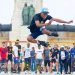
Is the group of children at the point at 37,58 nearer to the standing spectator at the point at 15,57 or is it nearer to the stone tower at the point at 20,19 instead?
the standing spectator at the point at 15,57

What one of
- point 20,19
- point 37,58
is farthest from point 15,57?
point 20,19

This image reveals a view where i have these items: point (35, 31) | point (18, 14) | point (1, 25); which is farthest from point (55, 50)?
point (1, 25)

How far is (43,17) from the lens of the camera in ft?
64.7

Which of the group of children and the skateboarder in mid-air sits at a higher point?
the skateboarder in mid-air

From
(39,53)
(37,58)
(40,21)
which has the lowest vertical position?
(37,58)

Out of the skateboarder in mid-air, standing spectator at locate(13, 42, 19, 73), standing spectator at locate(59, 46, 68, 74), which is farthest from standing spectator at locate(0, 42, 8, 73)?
the skateboarder in mid-air

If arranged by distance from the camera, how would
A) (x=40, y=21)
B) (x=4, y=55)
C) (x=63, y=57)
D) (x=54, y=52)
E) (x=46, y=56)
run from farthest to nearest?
(x=46, y=56) < (x=54, y=52) < (x=4, y=55) < (x=63, y=57) < (x=40, y=21)

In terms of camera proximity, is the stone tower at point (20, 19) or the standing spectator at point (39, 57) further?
the stone tower at point (20, 19)

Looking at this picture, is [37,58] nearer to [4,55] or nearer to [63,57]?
[63,57]

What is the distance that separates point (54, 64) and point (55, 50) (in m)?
0.78

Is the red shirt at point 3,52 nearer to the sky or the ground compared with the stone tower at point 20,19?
nearer to the ground

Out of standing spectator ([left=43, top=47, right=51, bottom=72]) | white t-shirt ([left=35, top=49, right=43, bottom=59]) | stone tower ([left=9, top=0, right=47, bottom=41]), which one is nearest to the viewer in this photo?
standing spectator ([left=43, top=47, right=51, bottom=72])

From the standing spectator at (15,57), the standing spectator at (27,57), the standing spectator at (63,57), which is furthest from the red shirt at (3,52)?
the standing spectator at (63,57)

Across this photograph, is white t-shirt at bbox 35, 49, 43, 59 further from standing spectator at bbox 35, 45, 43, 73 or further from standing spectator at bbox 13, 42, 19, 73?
standing spectator at bbox 13, 42, 19, 73
